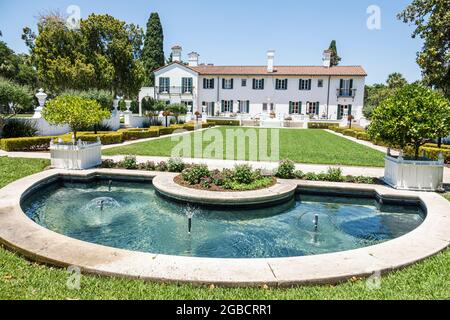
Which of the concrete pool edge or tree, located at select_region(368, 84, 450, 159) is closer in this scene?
the concrete pool edge

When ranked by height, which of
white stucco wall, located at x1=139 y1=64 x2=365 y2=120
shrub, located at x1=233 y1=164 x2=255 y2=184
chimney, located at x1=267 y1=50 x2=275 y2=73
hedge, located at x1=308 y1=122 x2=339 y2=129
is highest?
chimney, located at x1=267 y1=50 x2=275 y2=73

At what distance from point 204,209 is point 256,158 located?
7484 millimetres

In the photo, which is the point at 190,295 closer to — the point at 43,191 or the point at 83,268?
the point at 83,268

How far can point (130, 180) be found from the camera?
39.3ft

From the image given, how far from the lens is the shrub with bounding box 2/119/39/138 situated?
19.4 m

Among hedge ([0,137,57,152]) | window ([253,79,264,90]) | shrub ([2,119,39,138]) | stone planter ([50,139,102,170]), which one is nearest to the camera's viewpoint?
stone planter ([50,139,102,170])

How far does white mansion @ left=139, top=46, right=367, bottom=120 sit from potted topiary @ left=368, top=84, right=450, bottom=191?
31543mm

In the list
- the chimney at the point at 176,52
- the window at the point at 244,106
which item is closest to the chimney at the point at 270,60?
the window at the point at 244,106

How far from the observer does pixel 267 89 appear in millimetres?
44906

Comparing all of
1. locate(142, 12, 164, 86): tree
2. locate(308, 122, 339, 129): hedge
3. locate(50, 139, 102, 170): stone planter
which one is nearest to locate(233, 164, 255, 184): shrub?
locate(50, 139, 102, 170): stone planter

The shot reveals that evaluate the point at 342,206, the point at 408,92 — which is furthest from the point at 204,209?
the point at 408,92

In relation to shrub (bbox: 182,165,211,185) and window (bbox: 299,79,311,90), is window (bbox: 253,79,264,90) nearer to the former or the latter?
window (bbox: 299,79,311,90)

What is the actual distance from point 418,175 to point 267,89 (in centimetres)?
3613

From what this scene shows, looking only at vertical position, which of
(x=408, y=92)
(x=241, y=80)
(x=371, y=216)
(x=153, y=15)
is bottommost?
(x=371, y=216)
